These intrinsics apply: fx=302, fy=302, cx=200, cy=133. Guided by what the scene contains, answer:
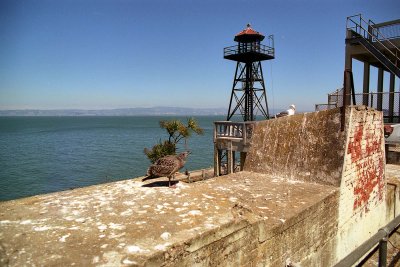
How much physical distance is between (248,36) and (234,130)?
53.1 ft

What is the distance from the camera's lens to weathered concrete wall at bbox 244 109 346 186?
6348 mm

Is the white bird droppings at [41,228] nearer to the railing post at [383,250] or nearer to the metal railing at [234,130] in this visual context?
the railing post at [383,250]

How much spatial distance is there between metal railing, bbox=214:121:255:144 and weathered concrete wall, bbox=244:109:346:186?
5.98 metres

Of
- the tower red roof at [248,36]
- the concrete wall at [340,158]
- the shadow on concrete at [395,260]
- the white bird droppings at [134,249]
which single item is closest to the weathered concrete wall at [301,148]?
the concrete wall at [340,158]

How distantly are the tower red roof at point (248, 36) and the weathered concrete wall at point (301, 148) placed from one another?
22.2 metres

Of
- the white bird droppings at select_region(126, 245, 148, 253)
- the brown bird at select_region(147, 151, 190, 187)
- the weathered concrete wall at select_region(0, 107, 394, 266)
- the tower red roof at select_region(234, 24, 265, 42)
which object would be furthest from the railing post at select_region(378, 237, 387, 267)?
the tower red roof at select_region(234, 24, 265, 42)

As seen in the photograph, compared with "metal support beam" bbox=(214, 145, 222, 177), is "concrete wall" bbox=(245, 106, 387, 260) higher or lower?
higher

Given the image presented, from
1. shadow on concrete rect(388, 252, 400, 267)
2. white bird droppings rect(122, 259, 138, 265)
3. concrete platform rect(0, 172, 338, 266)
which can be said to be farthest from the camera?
shadow on concrete rect(388, 252, 400, 267)

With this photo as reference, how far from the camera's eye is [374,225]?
24.8 feet

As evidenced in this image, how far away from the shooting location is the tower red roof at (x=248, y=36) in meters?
28.2

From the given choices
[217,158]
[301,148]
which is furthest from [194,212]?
[217,158]

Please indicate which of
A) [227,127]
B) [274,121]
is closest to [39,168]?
[227,127]

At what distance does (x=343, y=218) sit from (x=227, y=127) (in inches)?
385

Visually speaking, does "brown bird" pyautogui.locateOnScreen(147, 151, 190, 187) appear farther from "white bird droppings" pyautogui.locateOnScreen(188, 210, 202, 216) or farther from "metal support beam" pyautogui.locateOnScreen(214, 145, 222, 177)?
"metal support beam" pyautogui.locateOnScreen(214, 145, 222, 177)
